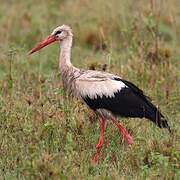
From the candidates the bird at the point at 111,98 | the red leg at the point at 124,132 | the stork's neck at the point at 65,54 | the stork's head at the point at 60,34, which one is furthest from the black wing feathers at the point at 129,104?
the stork's head at the point at 60,34

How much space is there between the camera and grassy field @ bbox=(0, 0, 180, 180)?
20.7ft

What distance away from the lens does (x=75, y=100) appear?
781 cm

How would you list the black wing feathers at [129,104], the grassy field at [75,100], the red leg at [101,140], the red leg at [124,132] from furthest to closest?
1. the red leg at [124,132]
2. the black wing feathers at [129,104]
3. the red leg at [101,140]
4. the grassy field at [75,100]

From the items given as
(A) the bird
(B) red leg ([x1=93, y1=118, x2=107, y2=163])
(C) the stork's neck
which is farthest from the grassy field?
(C) the stork's neck

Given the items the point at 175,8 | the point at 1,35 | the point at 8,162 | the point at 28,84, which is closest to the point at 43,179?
the point at 8,162

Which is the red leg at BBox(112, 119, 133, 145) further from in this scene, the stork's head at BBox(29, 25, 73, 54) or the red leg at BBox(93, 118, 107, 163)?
the stork's head at BBox(29, 25, 73, 54)

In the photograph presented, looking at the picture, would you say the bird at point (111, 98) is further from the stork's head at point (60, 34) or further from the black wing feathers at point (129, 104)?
the stork's head at point (60, 34)

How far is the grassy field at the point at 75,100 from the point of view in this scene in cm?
630

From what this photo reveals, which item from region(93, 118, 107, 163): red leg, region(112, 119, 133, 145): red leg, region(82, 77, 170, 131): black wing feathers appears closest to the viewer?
region(93, 118, 107, 163): red leg

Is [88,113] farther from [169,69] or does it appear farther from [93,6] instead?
[93,6]

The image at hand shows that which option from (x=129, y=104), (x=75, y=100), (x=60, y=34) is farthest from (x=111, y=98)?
(x=60, y=34)

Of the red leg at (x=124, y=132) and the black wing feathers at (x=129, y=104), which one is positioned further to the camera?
the red leg at (x=124, y=132)

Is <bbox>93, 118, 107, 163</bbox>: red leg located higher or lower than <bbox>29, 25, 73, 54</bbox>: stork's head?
lower

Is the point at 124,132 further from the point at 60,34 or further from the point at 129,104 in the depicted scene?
the point at 60,34
